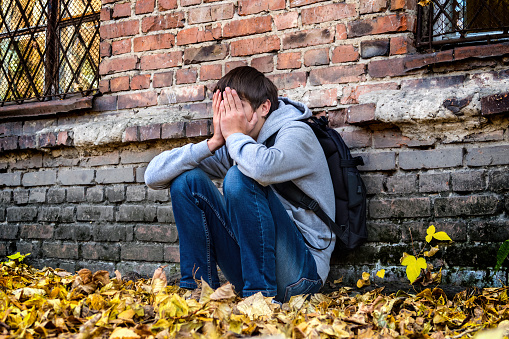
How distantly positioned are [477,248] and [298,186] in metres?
0.90

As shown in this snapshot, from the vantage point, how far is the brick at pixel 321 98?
8.30 ft

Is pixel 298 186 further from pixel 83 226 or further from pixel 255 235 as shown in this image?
pixel 83 226

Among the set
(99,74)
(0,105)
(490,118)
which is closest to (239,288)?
(490,118)

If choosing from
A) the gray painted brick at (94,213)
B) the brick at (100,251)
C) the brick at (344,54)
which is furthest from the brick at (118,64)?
the brick at (344,54)

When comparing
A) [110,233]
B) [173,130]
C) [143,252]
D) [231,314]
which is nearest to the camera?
[231,314]

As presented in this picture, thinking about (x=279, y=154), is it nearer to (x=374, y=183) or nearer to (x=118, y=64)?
(x=374, y=183)

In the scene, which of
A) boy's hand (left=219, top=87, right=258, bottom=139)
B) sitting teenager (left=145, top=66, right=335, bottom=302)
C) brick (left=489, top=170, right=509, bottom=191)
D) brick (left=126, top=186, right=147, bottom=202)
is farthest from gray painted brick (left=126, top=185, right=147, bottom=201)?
brick (left=489, top=170, right=509, bottom=191)

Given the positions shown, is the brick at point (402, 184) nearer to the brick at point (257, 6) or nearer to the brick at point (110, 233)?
the brick at point (257, 6)

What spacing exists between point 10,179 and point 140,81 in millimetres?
1253

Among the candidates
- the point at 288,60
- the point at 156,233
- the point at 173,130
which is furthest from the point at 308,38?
the point at 156,233

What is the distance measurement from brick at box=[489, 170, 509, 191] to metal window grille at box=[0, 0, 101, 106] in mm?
Result: 2424

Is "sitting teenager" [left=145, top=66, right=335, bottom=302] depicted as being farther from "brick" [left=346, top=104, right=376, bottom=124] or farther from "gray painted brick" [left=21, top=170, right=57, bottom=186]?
"gray painted brick" [left=21, top=170, right=57, bottom=186]

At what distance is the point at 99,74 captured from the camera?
10.2ft

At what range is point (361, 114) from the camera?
95.3 inches
